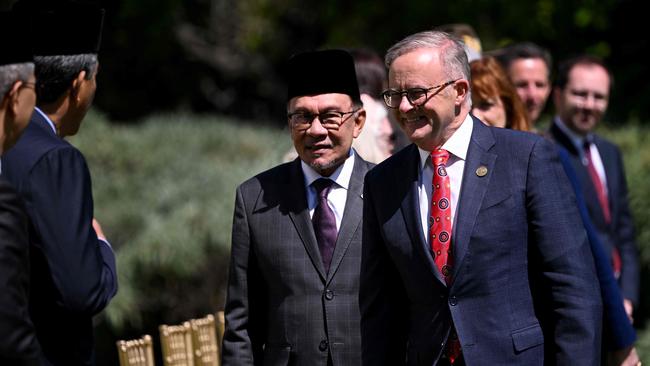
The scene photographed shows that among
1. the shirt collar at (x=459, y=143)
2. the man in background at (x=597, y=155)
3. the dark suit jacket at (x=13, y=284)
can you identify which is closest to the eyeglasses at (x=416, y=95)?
the shirt collar at (x=459, y=143)

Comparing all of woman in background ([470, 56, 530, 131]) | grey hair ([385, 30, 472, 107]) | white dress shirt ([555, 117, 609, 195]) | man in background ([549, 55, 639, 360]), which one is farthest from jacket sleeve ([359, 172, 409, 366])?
white dress shirt ([555, 117, 609, 195])

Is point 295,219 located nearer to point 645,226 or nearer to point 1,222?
point 1,222

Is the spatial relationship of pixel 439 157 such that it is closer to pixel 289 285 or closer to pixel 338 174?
pixel 338 174

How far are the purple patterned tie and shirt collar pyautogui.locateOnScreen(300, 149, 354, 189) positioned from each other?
30mm

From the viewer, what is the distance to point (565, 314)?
3754 mm

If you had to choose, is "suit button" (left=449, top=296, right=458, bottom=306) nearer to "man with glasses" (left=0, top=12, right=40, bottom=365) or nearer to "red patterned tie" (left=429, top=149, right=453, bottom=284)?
"red patterned tie" (left=429, top=149, right=453, bottom=284)

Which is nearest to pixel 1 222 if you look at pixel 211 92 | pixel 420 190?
pixel 420 190

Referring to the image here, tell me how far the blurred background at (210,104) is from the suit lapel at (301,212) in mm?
3936

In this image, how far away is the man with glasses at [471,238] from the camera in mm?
3773

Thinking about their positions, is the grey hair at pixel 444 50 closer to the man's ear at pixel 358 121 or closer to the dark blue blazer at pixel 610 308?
the man's ear at pixel 358 121

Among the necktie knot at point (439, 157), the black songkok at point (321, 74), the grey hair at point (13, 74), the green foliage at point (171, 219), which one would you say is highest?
the grey hair at point (13, 74)

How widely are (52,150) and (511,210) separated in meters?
1.44

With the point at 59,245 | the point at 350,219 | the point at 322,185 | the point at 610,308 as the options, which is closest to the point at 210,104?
the point at 322,185

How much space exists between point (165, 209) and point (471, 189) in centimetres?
690
